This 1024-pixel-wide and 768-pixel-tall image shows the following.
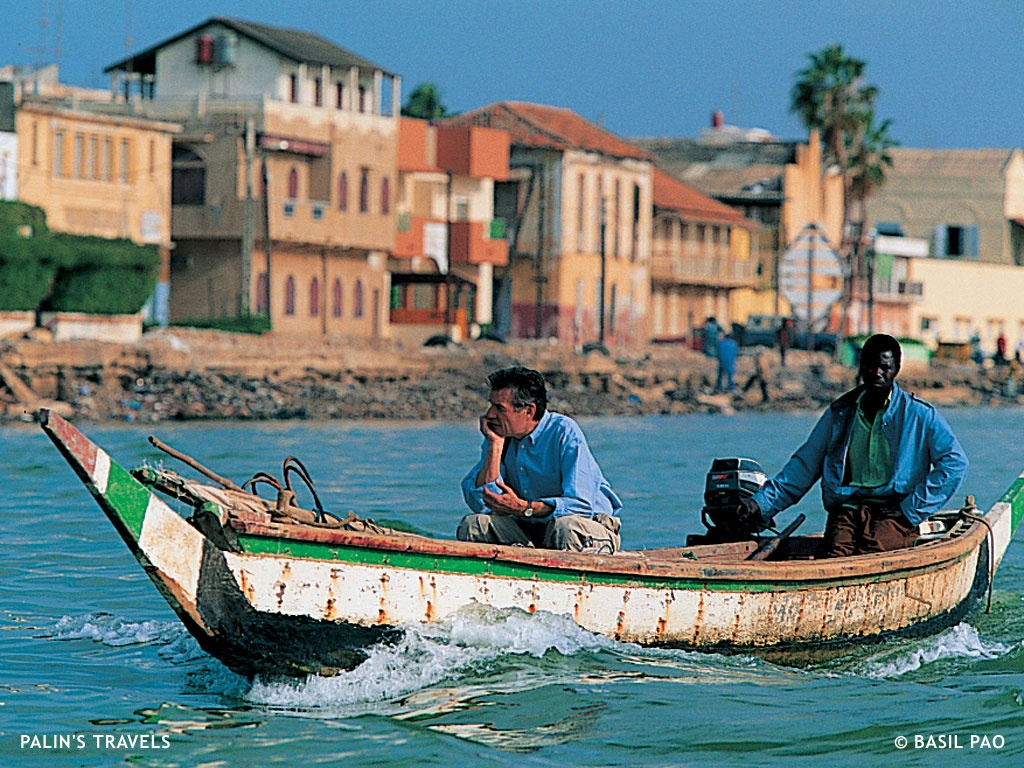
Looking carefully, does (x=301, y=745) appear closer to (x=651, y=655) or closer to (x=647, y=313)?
(x=651, y=655)

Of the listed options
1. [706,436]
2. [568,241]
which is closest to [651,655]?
[706,436]

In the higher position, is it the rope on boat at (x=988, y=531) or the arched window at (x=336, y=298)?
the arched window at (x=336, y=298)

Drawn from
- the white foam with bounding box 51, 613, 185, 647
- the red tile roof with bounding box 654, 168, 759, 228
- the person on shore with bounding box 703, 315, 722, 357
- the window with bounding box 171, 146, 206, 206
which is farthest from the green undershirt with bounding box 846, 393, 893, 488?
the red tile roof with bounding box 654, 168, 759, 228

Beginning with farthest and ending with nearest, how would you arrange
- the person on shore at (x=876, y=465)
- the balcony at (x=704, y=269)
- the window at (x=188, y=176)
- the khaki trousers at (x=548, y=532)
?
the balcony at (x=704, y=269) → the window at (x=188, y=176) → the person on shore at (x=876, y=465) → the khaki trousers at (x=548, y=532)

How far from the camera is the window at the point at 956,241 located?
77188mm

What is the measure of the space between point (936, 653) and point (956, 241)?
70551 millimetres

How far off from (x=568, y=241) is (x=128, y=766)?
159 ft

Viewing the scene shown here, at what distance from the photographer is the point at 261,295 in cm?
4506

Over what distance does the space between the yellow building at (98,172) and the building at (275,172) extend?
1318mm

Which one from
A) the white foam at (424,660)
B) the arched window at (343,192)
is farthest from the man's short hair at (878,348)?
the arched window at (343,192)

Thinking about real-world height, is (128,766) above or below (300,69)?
below

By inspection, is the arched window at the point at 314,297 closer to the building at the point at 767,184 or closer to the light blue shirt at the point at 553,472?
A: the building at the point at 767,184

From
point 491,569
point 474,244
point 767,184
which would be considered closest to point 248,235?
point 474,244

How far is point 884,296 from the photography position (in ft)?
228
